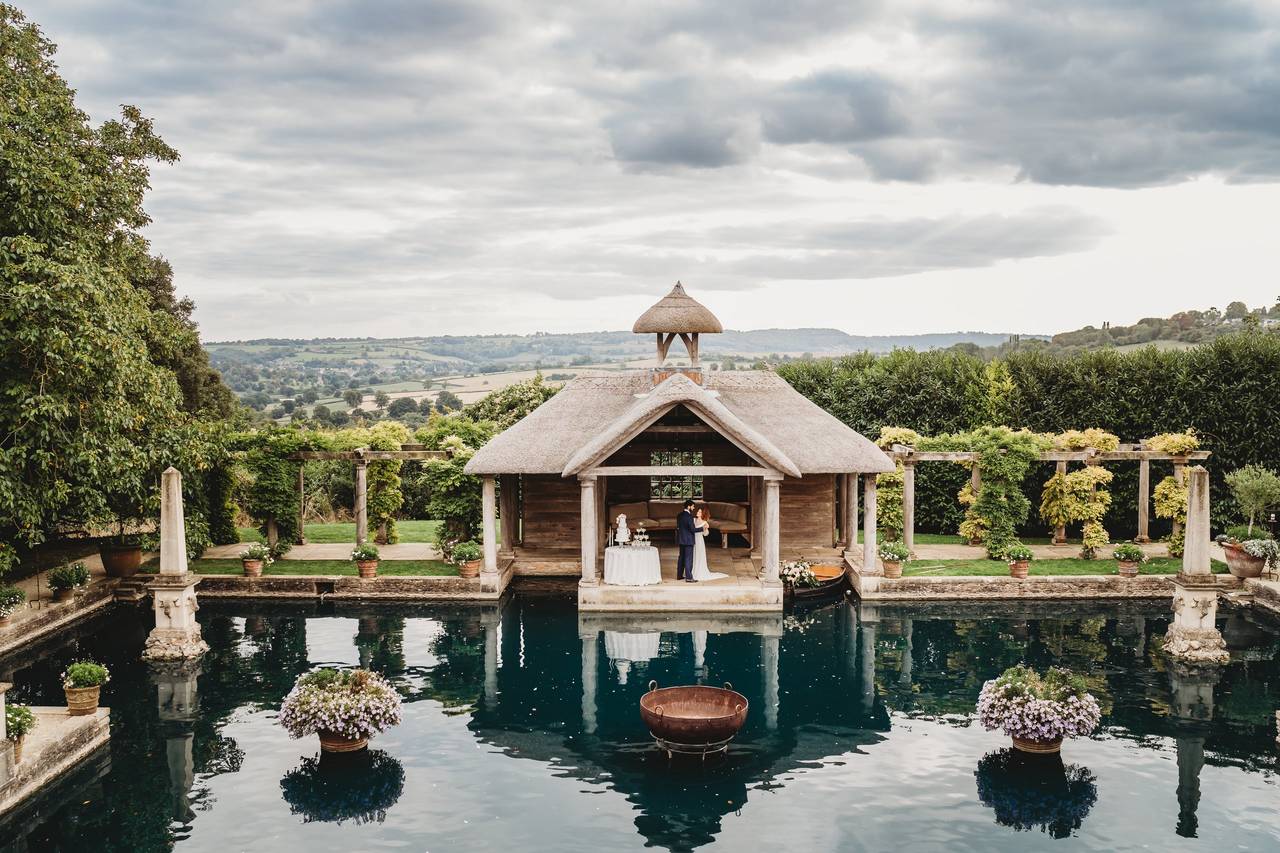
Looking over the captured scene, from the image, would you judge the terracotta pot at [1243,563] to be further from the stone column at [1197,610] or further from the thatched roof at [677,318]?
the thatched roof at [677,318]

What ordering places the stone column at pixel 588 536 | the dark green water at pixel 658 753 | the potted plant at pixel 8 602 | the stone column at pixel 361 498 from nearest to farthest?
the dark green water at pixel 658 753 < the potted plant at pixel 8 602 < the stone column at pixel 588 536 < the stone column at pixel 361 498

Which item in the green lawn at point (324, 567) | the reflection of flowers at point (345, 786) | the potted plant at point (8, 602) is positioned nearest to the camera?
the reflection of flowers at point (345, 786)

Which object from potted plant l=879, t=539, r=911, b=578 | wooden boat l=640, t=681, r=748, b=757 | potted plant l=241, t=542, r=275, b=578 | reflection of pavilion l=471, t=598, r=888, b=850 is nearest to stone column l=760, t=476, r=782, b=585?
reflection of pavilion l=471, t=598, r=888, b=850

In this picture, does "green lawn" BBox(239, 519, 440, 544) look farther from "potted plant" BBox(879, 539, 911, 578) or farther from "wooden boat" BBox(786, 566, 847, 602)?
"potted plant" BBox(879, 539, 911, 578)

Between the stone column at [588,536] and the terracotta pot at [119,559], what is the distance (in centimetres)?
1095

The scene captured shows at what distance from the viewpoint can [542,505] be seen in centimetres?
2809

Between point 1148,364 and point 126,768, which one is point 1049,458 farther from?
point 126,768

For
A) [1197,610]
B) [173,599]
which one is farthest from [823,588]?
[173,599]

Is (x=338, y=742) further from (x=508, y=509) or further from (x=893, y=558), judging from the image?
(x=893, y=558)

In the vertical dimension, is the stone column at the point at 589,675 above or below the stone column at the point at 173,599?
below

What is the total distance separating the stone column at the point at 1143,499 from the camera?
27972mm

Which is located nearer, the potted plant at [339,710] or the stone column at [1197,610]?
the potted plant at [339,710]

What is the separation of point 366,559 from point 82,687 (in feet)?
31.0

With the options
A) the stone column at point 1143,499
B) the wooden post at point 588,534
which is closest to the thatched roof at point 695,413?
the wooden post at point 588,534
